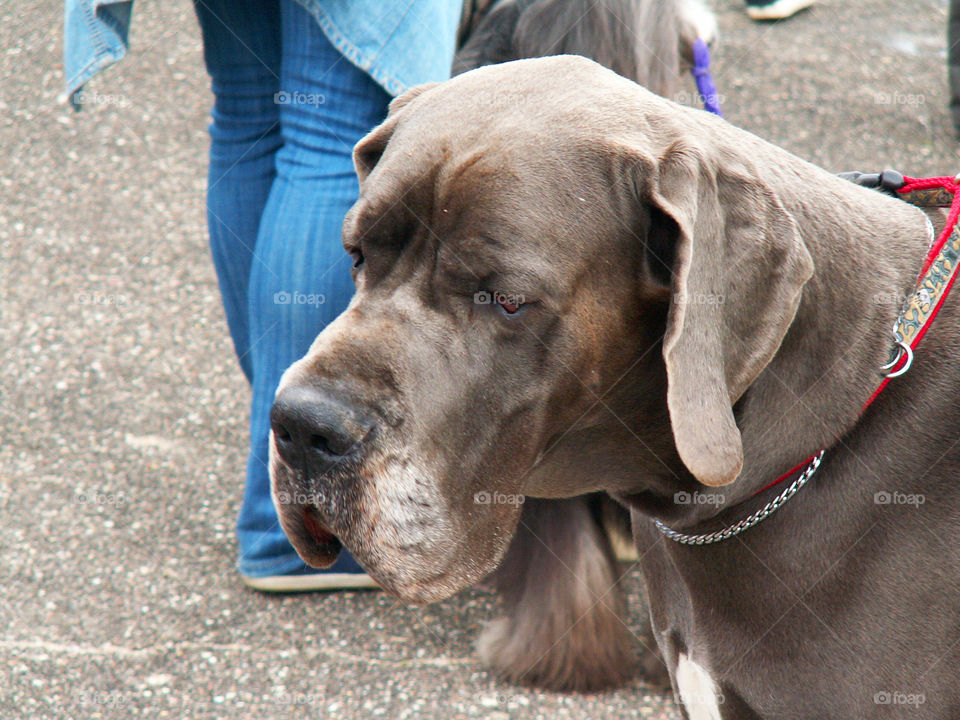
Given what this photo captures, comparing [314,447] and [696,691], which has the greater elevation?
[314,447]

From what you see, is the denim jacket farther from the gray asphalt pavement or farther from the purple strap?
the gray asphalt pavement

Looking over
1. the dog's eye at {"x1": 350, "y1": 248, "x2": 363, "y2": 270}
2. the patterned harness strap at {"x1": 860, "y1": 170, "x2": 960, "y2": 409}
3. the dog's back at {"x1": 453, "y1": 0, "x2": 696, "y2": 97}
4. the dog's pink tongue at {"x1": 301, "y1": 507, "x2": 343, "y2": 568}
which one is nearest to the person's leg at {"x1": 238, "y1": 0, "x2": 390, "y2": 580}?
the dog's back at {"x1": 453, "y1": 0, "x2": 696, "y2": 97}

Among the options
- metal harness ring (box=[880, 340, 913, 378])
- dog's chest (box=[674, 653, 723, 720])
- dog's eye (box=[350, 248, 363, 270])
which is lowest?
dog's chest (box=[674, 653, 723, 720])

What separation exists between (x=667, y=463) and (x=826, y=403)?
344 millimetres

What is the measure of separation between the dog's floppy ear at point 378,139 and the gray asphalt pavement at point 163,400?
1671 mm

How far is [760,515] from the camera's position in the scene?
208 cm

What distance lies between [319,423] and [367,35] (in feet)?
4.50

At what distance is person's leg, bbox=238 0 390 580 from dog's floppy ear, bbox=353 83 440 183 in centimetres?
64

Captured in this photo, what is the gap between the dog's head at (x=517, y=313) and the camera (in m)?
1.85

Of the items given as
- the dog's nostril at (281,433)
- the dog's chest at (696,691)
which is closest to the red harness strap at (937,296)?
the dog's chest at (696,691)

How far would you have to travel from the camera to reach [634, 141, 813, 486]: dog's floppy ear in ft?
5.94

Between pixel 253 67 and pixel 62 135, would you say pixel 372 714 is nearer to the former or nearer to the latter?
pixel 253 67

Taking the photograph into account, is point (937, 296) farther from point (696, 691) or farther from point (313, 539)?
point (313, 539)

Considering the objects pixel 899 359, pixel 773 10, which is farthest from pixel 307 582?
pixel 773 10
